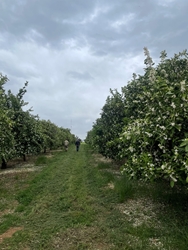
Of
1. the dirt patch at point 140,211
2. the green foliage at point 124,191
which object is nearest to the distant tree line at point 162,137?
the dirt patch at point 140,211

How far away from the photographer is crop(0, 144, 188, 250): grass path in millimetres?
5293

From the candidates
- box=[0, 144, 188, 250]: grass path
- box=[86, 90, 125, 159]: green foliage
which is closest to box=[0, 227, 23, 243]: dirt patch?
box=[0, 144, 188, 250]: grass path

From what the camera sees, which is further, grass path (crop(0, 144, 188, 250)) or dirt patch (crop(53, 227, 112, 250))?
grass path (crop(0, 144, 188, 250))

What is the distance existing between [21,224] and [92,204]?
104 inches

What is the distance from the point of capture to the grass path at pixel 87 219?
5293 millimetres

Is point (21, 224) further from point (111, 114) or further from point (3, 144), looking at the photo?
point (111, 114)

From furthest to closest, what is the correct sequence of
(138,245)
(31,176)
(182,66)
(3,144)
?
(31,176) → (3,144) → (182,66) → (138,245)

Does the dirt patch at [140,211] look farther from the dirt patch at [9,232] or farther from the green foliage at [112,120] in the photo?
the green foliage at [112,120]

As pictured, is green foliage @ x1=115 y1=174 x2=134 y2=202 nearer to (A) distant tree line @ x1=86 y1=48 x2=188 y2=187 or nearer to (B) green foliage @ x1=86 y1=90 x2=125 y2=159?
(A) distant tree line @ x1=86 y1=48 x2=188 y2=187

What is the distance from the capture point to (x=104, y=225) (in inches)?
246

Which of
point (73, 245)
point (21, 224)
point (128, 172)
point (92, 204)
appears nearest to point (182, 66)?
point (128, 172)

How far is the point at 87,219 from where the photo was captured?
670 cm

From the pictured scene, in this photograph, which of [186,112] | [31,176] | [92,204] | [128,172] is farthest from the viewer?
[31,176]

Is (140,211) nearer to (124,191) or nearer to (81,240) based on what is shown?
(124,191)
